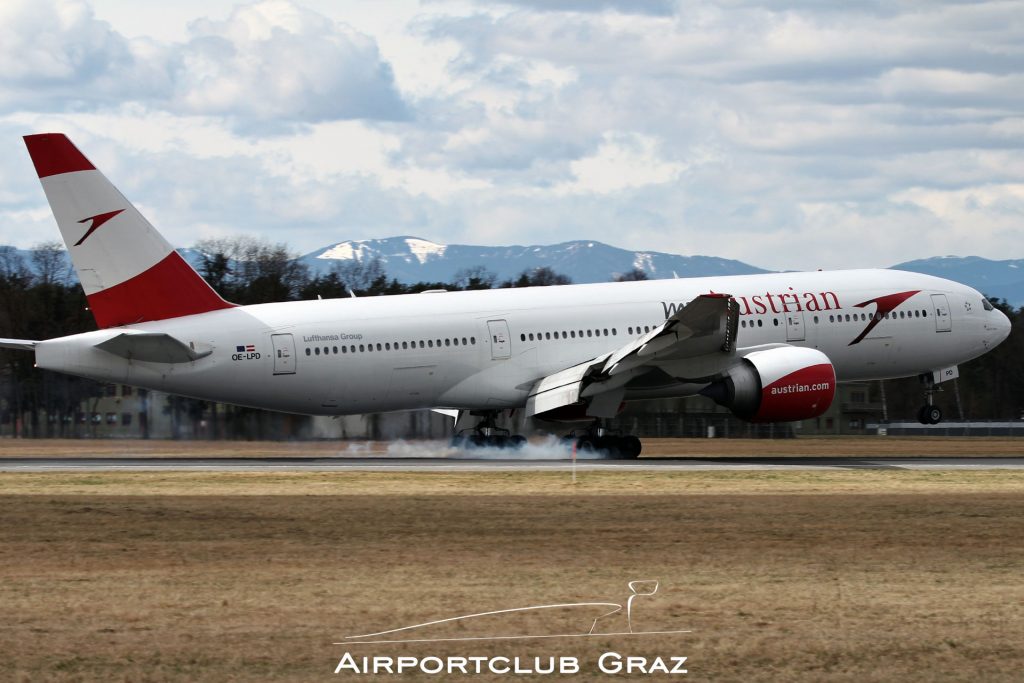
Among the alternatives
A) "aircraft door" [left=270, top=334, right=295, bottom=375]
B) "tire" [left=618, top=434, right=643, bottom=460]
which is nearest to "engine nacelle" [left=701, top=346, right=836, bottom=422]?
"tire" [left=618, top=434, right=643, bottom=460]

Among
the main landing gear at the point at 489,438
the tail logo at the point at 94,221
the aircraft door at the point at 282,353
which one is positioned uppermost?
the tail logo at the point at 94,221

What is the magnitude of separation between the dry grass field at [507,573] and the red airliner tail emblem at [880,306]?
12.2 metres

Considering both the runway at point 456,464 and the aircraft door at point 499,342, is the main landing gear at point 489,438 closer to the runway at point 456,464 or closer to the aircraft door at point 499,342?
the runway at point 456,464

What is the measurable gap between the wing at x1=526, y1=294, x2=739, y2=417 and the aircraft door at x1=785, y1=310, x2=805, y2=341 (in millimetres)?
2905

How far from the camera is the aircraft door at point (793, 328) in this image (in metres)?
39.6

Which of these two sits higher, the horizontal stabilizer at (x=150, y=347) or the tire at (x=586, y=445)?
the horizontal stabilizer at (x=150, y=347)

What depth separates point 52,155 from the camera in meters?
35.7

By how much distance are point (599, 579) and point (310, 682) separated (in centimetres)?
542

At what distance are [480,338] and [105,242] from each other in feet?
32.8

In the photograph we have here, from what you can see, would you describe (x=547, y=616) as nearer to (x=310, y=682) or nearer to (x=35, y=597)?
(x=310, y=682)

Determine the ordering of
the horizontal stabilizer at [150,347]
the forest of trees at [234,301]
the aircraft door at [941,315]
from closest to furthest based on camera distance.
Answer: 1. the horizontal stabilizer at [150,347]
2. the aircraft door at [941,315]
3. the forest of trees at [234,301]

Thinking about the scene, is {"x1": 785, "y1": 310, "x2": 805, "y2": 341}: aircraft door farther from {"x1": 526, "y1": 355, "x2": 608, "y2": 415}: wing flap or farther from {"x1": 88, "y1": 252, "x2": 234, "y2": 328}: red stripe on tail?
{"x1": 88, "y1": 252, "x2": 234, "y2": 328}: red stripe on tail

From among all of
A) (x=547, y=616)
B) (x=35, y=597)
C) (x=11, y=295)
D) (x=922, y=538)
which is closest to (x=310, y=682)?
(x=547, y=616)

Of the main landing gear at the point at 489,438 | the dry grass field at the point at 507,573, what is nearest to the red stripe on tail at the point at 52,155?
the dry grass field at the point at 507,573
